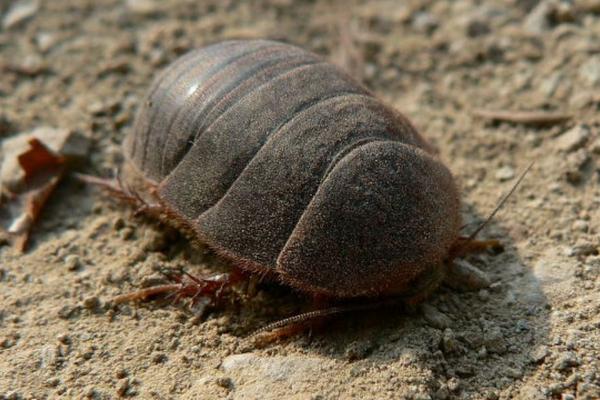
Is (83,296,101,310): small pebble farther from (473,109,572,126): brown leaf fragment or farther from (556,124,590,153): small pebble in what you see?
(556,124,590,153): small pebble

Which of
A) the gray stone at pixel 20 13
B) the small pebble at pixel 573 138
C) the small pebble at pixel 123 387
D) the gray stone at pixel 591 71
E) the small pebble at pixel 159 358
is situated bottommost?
the small pebble at pixel 123 387

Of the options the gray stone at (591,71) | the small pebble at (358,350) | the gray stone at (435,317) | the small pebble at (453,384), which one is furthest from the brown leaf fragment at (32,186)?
the gray stone at (591,71)

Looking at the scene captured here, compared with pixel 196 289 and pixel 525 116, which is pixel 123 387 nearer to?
pixel 196 289

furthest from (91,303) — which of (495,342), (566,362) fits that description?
(566,362)

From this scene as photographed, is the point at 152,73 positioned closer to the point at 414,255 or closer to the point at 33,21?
the point at 33,21

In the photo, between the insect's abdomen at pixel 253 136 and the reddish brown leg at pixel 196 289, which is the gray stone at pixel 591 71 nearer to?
the insect's abdomen at pixel 253 136

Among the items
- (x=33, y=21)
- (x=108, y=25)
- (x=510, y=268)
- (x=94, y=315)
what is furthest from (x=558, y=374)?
(x=33, y=21)

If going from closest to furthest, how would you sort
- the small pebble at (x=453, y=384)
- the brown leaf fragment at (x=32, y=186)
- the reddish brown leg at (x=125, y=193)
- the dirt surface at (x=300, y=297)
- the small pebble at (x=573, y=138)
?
the small pebble at (x=453, y=384)
the dirt surface at (x=300, y=297)
the reddish brown leg at (x=125, y=193)
the brown leaf fragment at (x=32, y=186)
the small pebble at (x=573, y=138)
